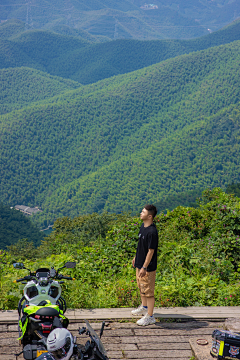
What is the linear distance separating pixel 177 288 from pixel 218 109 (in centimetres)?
15891

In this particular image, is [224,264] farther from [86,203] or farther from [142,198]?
[86,203]

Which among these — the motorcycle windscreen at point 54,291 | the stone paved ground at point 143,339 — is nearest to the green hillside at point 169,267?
the stone paved ground at point 143,339

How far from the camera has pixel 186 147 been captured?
124 m

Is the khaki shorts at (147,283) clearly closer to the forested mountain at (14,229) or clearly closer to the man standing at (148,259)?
the man standing at (148,259)

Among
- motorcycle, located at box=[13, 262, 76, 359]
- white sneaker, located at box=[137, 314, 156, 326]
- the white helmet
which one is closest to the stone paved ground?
white sneaker, located at box=[137, 314, 156, 326]

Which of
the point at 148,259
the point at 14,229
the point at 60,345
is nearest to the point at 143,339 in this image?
the point at 148,259

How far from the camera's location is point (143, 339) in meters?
4.09

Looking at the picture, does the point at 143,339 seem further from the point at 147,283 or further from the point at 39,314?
the point at 39,314

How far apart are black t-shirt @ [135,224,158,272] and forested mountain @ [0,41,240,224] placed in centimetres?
9600

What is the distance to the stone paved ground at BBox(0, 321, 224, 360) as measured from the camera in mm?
3752

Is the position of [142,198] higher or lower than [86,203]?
higher

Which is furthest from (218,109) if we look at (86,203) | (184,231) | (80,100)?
(184,231)

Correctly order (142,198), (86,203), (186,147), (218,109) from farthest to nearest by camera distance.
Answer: (218,109) < (186,147) < (86,203) < (142,198)

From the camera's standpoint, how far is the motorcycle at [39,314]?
300 cm
